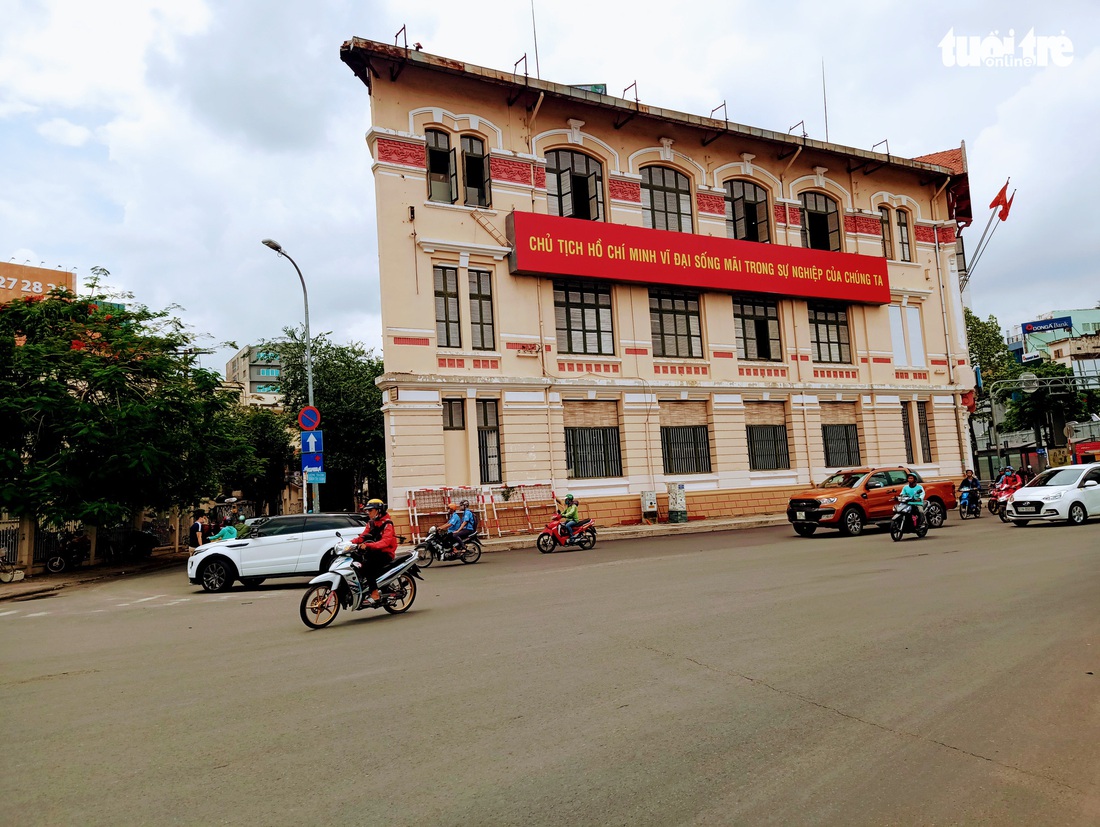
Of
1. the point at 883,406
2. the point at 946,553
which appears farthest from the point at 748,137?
the point at 946,553

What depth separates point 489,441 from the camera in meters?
24.7

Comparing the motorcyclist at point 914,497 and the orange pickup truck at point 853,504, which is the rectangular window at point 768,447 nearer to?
the orange pickup truck at point 853,504

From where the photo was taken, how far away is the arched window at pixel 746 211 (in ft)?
99.8

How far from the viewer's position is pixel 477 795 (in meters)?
4.22

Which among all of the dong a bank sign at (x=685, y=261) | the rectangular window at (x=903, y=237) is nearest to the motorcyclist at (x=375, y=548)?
the dong a bank sign at (x=685, y=261)

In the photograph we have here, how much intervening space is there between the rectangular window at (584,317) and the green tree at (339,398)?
58.5 ft

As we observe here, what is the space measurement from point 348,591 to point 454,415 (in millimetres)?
14084

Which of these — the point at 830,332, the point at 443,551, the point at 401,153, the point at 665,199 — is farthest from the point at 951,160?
the point at 443,551

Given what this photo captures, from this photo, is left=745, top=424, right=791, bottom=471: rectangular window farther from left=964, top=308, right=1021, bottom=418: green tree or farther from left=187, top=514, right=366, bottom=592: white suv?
left=964, top=308, right=1021, bottom=418: green tree

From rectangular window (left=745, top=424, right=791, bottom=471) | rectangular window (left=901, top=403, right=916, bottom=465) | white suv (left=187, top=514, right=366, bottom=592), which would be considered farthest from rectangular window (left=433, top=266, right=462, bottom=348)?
rectangular window (left=901, top=403, right=916, bottom=465)

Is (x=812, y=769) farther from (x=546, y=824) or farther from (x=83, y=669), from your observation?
(x=83, y=669)

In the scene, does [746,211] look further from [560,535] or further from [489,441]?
[560,535]

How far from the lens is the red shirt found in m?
10.5

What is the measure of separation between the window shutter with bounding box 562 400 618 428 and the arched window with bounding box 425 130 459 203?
7648 millimetres
